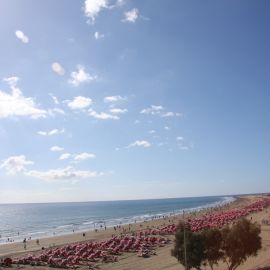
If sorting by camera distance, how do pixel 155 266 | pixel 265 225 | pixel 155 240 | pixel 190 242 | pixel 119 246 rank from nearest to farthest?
pixel 190 242 → pixel 155 266 → pixel 119 246 → pixel 155 240 → pixel 265 225

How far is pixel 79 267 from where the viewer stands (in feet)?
131

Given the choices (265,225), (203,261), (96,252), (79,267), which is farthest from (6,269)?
(265,225)

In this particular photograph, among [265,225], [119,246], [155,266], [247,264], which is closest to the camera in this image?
[247,264]

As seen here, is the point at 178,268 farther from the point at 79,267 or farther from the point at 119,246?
the point at 119,246

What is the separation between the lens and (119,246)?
48.7 m

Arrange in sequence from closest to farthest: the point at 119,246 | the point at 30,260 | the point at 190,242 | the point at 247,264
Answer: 1. the point at 190,242
2. the point at 247,264
3. the point at 30,260
4. the point at 119,246

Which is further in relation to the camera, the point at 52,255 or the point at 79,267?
the point at 52,255

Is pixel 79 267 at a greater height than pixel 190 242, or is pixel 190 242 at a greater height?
pixel 190 242

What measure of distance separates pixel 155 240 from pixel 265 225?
25.3m

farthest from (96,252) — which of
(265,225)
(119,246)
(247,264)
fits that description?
(265,225)

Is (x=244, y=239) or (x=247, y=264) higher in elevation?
(x=244, y=239)

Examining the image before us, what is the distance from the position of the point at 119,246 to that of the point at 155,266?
35.0ft

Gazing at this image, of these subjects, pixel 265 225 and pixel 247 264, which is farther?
pixel 265 225

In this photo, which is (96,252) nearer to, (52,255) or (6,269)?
(52,255)
